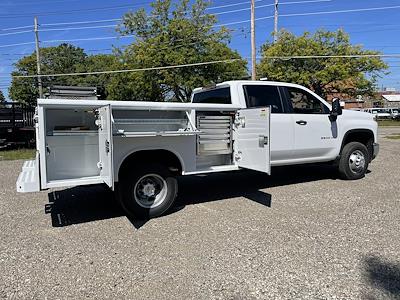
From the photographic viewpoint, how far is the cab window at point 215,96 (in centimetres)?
717

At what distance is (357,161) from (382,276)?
5.07 metres

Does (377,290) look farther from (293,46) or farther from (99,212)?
(293,46)

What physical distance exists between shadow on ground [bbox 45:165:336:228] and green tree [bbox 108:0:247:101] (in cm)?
1923

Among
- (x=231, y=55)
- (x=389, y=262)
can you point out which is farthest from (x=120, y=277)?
(x=231, y=55)

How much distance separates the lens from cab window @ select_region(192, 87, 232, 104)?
23.5 feet

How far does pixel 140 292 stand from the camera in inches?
142

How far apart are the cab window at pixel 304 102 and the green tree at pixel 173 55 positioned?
66.1ft

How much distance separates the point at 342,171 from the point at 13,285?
22.4 ft

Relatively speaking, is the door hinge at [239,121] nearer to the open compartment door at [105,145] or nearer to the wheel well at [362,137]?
the open compartment door at [105,145]

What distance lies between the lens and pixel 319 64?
34000 millimetres

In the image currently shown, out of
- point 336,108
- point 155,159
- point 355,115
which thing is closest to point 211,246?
point 155,159

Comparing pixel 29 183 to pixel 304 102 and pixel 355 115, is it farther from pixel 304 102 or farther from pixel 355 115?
pixel 355 115

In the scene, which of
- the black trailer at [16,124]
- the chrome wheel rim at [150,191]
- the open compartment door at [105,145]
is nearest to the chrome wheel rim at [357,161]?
Answer: the chrome wheel rim at [150,191]

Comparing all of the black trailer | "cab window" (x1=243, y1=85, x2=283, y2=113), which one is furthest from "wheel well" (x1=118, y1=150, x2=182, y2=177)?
the black trailer
